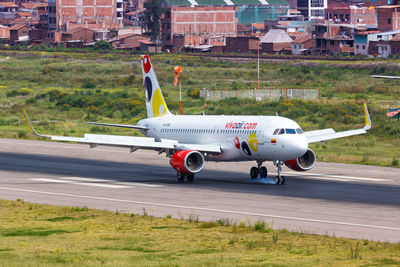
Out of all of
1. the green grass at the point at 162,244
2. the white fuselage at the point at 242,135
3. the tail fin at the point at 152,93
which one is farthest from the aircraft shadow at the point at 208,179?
the green grass at the point at 162,244

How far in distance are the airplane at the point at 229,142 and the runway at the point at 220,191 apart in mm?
1440

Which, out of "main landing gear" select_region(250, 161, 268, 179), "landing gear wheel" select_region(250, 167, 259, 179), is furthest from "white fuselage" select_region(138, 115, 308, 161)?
"landing gear wheel" select_region(250, 167, 259, 179)

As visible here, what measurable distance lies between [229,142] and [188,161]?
120 inches

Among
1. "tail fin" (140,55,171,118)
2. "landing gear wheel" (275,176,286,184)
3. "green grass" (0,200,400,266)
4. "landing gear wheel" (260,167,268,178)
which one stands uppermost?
"tail fin" (140,55,171,118)

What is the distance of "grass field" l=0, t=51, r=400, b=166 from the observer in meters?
79.9

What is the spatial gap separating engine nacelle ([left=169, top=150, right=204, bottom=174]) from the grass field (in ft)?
61.2

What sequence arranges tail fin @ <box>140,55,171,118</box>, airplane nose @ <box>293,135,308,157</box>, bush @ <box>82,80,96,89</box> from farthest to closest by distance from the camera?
bush @ <box>82,80,96,89</box> → tail fin @ <box>140,55,171,118</box> → airplane nose @ <box>293,135,308,157</box>

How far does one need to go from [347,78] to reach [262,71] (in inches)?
974

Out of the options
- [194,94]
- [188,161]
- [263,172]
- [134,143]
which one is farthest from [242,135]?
[194,94]

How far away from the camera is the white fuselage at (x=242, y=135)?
4759 cm

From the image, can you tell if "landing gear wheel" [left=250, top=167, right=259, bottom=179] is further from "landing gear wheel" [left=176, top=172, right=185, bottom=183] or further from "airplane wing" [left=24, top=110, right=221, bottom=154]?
"landing gear wheel" [left=176, top=172, right=185, bottom=183]

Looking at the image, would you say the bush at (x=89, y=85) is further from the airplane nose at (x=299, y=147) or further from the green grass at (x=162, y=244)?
the green grass at (x=162, y=244)

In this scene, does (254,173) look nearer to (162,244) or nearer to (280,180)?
(280,180)

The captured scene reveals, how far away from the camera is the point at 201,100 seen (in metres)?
111
